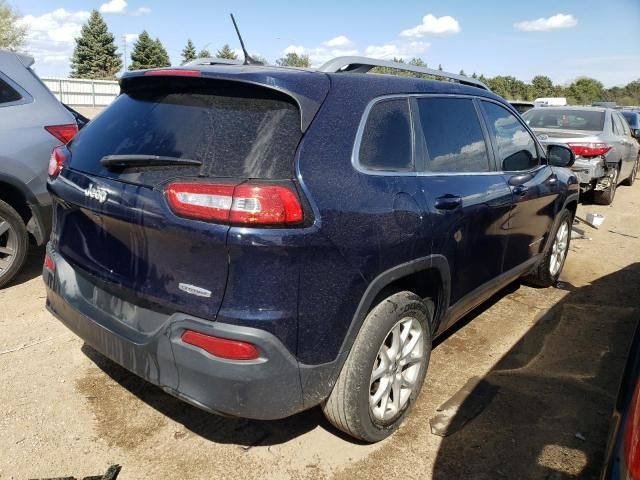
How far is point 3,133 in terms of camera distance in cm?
428

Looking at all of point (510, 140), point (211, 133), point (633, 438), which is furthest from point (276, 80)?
point (510, 140)

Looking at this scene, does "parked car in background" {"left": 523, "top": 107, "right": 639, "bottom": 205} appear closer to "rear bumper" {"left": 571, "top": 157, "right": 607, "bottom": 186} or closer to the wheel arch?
"rear bumper" {"left": 571, "top": 157, "right": 607, "bottom": 186}

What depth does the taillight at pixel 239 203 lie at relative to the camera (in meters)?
1.97

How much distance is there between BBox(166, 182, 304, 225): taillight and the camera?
1970 mm

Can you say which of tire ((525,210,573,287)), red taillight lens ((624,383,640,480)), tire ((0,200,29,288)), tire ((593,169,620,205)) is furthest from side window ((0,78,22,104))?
tire ((593,169,620,205))

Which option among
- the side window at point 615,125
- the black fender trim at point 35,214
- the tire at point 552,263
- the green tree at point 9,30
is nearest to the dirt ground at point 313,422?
the black fender trim at point 35,214

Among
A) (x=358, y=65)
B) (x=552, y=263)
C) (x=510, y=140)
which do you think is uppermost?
(x=358, y=65)

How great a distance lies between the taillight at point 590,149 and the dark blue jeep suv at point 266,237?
6.54 m

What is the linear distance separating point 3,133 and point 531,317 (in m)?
4.52

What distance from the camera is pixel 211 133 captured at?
7.20 feet

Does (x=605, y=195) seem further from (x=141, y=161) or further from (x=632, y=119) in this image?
(x=141, y=161)

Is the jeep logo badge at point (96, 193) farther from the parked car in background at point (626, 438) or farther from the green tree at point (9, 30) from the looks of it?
the green tree at point (9, 30)

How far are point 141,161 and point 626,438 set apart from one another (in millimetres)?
2004

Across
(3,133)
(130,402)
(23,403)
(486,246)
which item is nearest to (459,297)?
(486,246)
